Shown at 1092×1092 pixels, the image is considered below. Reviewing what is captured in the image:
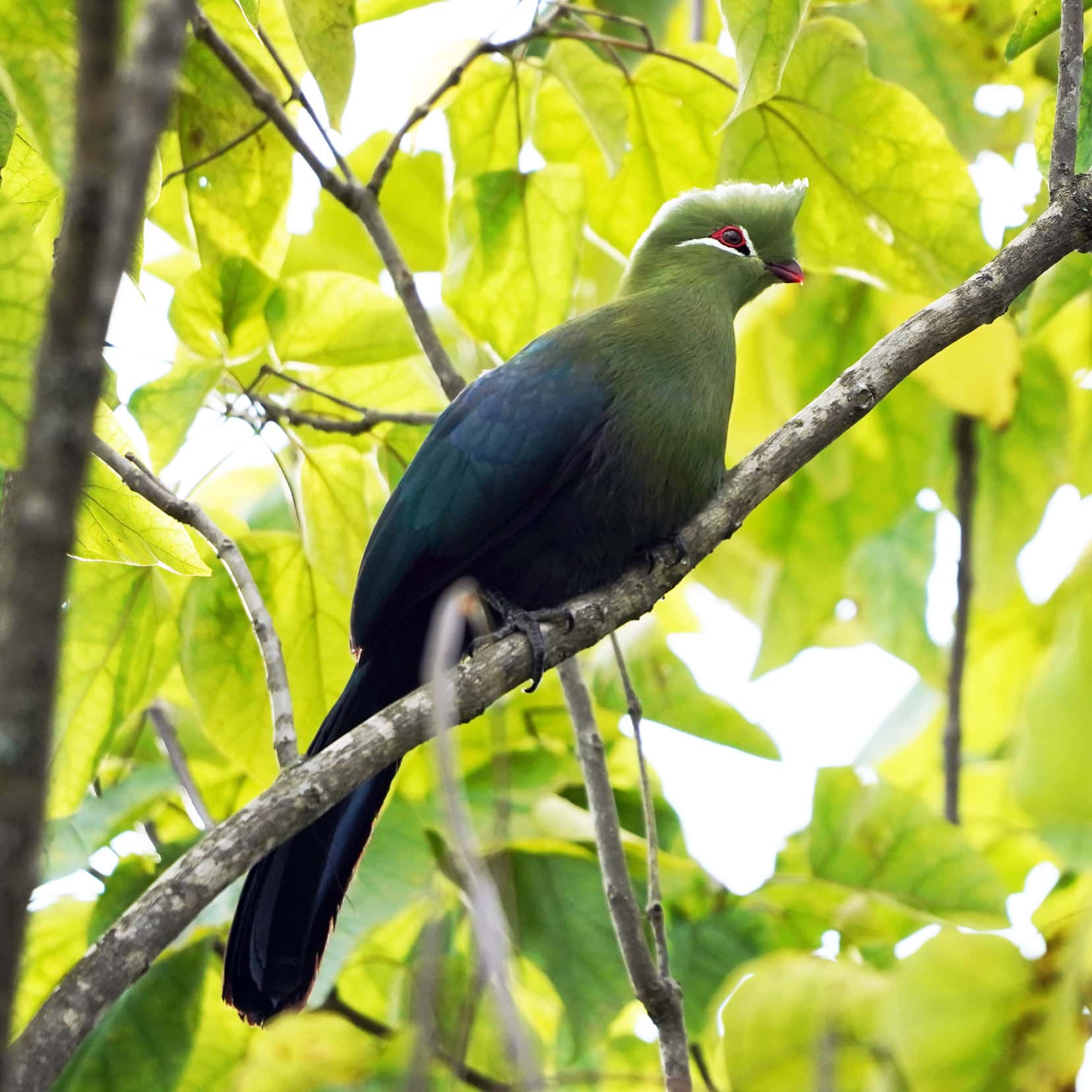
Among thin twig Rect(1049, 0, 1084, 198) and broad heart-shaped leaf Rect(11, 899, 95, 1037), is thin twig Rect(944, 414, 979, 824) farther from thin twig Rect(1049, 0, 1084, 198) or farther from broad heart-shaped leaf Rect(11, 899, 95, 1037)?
broad heart-shaped leaf Rect(11, 899, 95, 1037)

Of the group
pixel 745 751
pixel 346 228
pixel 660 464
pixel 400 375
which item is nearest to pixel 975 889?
pixel 745 751

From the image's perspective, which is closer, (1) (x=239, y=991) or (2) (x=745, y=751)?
(1) (x=239, y=991)

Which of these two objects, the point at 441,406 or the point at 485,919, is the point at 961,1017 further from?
the point at 441,406

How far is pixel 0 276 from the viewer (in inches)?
69.6

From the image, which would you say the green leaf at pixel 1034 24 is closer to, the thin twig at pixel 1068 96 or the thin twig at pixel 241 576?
the thin twig at pixel 1068 96

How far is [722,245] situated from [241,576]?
1.65 meters

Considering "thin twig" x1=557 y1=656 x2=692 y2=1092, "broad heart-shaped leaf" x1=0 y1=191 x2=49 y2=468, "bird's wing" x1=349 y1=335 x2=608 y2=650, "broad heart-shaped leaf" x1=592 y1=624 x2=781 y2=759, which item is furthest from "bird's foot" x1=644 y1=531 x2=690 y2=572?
"broad heart-shaped leaf" x1=0 y1=191 x2=49 y2=468

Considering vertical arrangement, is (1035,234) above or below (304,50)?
below

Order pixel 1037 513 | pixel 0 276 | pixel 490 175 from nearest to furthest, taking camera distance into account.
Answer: pixel 0 276 → pixel 490 175 → pixel 1037 513

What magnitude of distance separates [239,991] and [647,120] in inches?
80.4

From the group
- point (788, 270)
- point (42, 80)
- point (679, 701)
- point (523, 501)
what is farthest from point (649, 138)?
point (42, 80)

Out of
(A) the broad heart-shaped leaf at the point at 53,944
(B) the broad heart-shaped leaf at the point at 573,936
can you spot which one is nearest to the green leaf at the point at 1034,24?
(B) the broad heart-shaped leaf at the point at 573,936

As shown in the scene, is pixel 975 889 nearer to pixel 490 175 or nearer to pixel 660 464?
pixel 660 464

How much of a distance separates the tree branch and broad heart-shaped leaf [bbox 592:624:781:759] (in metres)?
0.49
